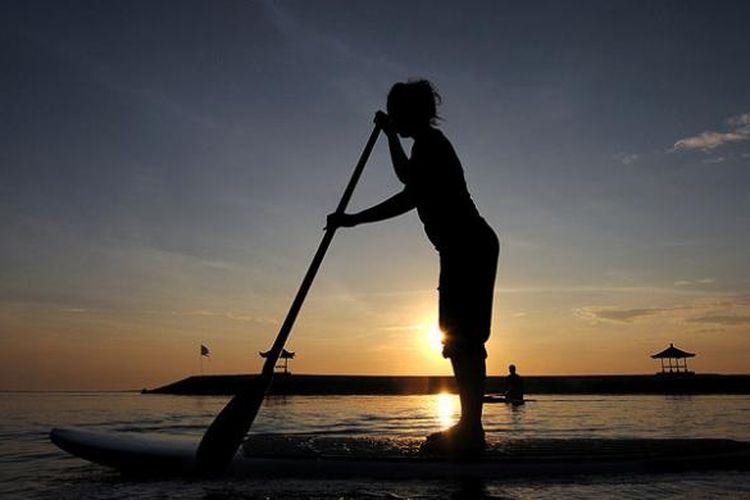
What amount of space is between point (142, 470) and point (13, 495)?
2.29 ft

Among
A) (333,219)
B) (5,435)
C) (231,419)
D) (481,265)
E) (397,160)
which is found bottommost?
(5,435)

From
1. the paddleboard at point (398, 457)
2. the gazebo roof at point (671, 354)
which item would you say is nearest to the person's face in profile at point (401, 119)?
the paddleboard at point (398, 457)

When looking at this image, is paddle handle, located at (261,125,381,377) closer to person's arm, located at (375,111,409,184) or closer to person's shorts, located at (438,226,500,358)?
person's arm, located at (375,111,409,184)

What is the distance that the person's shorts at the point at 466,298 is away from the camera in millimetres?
4051

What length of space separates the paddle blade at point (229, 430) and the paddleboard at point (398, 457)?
75 mm

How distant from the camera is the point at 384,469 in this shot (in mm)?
3457

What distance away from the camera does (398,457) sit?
3598mm

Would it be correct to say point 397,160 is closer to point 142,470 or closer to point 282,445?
point 282,445

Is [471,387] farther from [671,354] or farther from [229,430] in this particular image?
[671,354]

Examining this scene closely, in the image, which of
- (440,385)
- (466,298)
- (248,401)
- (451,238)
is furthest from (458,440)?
(440,385)

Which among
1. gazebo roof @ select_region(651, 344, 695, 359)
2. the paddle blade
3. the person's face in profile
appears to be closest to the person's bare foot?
the paddle blade

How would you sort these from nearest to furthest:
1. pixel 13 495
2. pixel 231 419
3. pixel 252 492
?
pixel 252 492 → pixel 13 495 → pixel 231 419

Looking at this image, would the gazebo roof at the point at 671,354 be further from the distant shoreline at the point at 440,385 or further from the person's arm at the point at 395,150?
the person's arm at the point at 395,150

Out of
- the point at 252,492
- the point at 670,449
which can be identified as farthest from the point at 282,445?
the point at 670,449
